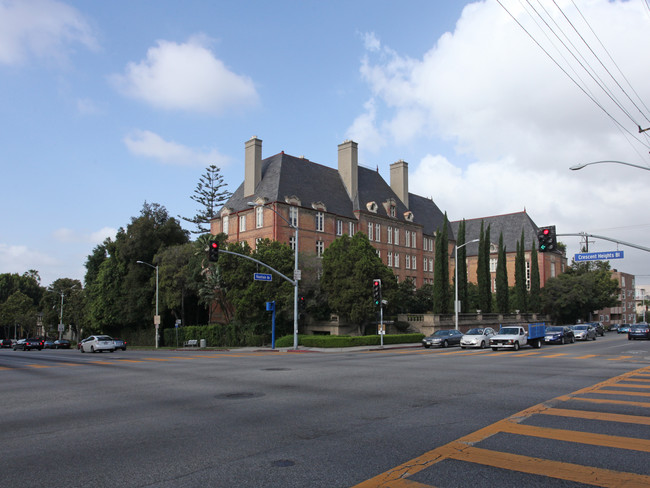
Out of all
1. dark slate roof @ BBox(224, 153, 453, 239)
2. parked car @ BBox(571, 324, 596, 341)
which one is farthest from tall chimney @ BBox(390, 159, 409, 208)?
parked car @ BBox(571, 324, 596, 341)

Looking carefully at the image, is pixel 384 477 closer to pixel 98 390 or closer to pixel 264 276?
pixel 98 390

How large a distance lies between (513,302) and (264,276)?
52.8 m

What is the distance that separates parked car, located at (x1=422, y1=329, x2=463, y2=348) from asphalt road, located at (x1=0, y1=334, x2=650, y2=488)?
73.8 feet

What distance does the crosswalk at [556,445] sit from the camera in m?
Answer: 5.58

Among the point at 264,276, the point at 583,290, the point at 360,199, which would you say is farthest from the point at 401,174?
the point at 264,276

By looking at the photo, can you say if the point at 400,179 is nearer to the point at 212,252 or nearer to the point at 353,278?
the point at 353,278

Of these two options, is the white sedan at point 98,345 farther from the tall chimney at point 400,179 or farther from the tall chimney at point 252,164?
the tall chimney at point 400,179

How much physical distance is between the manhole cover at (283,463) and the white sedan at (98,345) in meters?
36.9

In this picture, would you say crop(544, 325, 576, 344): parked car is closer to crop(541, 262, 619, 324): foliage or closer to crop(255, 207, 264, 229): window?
crop(255, 207, 264, 229): window

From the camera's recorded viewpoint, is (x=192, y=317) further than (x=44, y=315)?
No

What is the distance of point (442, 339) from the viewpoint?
3716 centimetres

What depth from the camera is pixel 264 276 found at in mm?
35156

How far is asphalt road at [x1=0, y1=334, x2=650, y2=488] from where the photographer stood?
577cm

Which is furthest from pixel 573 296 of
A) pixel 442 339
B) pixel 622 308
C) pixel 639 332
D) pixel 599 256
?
pixel 622 308
